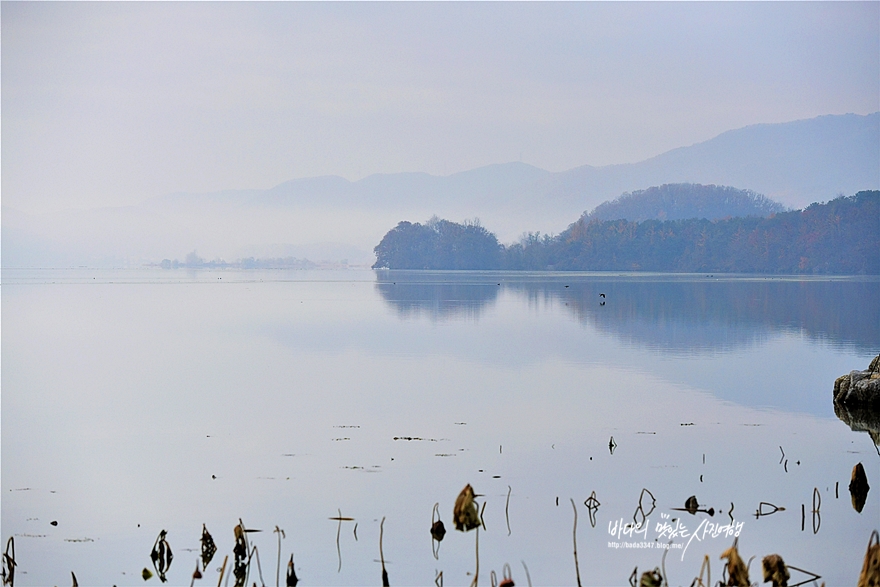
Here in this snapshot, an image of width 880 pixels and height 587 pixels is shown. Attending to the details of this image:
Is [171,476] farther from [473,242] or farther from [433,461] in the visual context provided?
[473,242]

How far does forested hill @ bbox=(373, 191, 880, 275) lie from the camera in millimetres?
98856

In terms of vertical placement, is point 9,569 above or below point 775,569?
below

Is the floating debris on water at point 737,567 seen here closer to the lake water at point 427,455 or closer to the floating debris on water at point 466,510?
the floating debris on water at point 466,510

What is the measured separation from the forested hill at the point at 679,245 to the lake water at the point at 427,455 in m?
85.1

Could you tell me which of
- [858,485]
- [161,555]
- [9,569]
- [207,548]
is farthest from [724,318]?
[9,569]

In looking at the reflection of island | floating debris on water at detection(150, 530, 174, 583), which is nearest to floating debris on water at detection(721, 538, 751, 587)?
floating debris on water at detection(150, 530, 174, 583)

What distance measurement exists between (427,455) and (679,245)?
108 meters

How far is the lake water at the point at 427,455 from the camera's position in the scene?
20.6 feet

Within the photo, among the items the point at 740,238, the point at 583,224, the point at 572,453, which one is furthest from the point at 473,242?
the point at 572,453

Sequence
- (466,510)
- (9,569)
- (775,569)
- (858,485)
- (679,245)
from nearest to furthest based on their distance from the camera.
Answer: (466,510)
(775,569)
(9,569)
(858,485)
(679,245)

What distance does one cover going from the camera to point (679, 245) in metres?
113

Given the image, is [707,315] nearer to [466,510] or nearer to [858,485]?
[858,485]

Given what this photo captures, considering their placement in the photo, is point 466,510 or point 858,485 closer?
point 466,510

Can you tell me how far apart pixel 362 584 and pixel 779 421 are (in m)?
6.47
